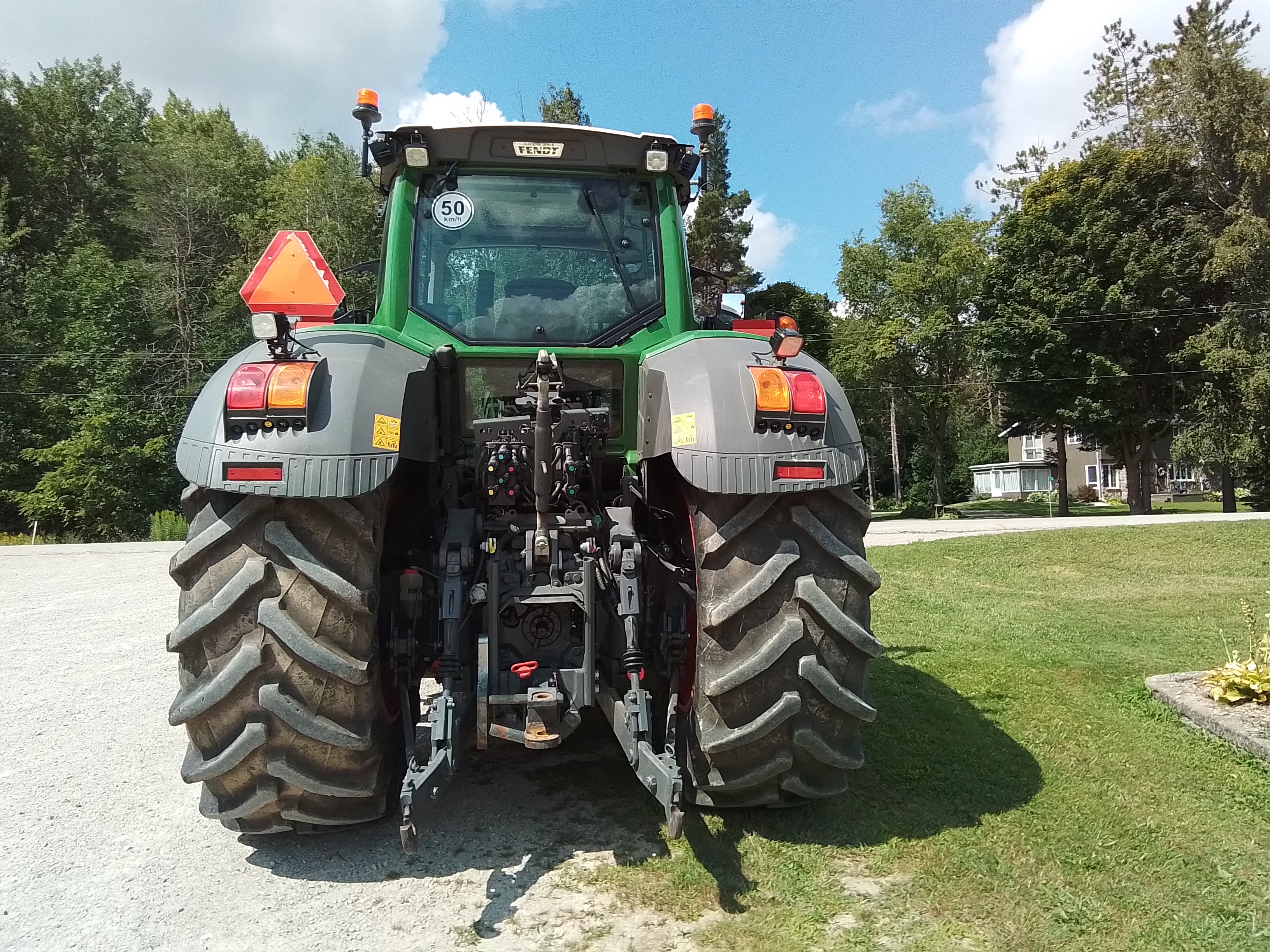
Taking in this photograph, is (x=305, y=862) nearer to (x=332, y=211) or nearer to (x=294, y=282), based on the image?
(x=294, y=282)

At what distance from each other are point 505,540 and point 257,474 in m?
0.92

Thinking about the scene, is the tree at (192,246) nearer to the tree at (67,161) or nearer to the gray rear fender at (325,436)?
the tree at (67,161)

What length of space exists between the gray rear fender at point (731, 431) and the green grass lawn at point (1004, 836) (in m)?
1.30

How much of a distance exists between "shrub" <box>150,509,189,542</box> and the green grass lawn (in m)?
21.0

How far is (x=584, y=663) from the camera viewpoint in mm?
2986

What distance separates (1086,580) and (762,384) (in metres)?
9.67

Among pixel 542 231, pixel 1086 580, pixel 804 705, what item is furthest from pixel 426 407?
pixel 1086 580

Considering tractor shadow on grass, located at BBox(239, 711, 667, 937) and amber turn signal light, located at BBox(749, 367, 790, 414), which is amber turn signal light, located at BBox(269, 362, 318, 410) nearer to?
tractor shadow on grass, located at BBox(239, 711, 667, 937)

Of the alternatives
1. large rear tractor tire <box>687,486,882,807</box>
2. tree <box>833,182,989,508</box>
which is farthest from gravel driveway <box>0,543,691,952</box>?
tree <box>833,182,989,508</box>

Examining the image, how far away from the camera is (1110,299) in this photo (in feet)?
88.8

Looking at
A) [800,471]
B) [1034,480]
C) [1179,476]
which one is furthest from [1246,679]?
[1034,480]

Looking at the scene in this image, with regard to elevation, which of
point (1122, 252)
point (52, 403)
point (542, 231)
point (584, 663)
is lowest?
point (584, 663)

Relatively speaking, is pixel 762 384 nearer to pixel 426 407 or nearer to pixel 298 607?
pixel 426 407

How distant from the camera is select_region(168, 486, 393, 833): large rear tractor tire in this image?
2643mm
